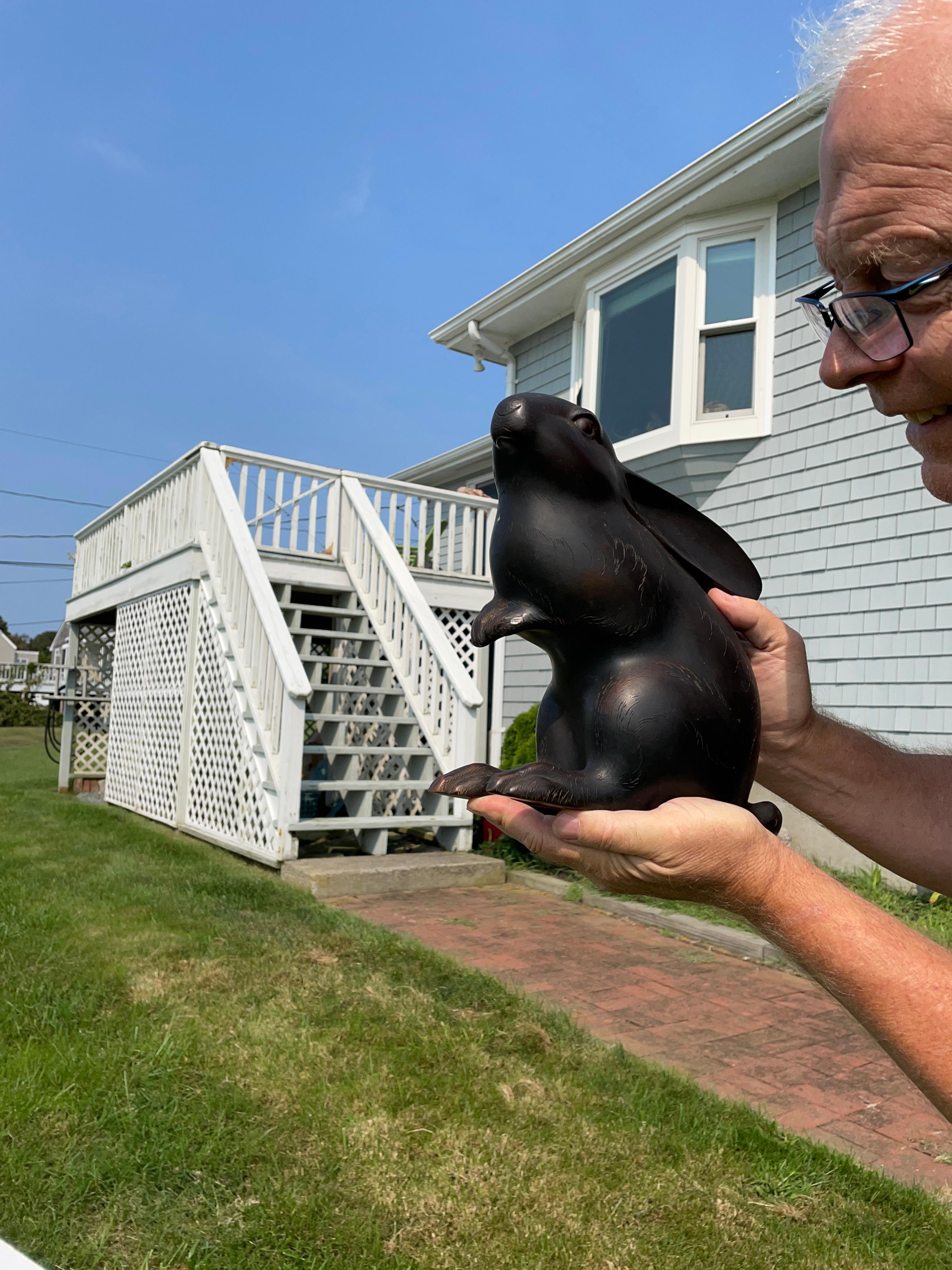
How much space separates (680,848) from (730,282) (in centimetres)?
745

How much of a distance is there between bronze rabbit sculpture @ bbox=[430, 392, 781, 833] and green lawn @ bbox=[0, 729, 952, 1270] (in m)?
1.52

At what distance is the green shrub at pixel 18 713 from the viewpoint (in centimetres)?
3141

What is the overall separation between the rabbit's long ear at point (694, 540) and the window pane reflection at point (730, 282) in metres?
6.72

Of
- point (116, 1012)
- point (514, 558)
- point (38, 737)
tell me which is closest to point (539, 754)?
point (514, 558)

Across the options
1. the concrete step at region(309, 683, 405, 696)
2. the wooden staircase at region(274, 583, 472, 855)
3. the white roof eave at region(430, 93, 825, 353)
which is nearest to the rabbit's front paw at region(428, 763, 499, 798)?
the wooden staircase at region(274, 583, 472, 855)

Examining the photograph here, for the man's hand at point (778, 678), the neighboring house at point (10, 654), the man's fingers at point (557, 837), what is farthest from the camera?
the neighboring house at point (10, 654)

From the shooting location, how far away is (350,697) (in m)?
9.10

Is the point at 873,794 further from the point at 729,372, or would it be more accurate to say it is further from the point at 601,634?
the point at 729,372

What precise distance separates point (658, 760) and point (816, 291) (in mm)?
638

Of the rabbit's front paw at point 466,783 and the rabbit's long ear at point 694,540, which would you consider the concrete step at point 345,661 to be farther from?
the rabbit's front paw at point 466,783

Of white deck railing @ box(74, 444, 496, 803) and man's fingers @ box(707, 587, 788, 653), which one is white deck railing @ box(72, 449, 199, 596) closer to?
white deck railing @ box(74, 444, 496, 803)

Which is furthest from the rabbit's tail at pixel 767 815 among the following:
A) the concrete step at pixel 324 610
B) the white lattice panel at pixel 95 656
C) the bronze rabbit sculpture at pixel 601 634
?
the white lattice panel at pixel 95 656

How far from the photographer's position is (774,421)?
7.24 m

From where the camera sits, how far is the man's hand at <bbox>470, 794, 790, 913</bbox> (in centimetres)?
100
